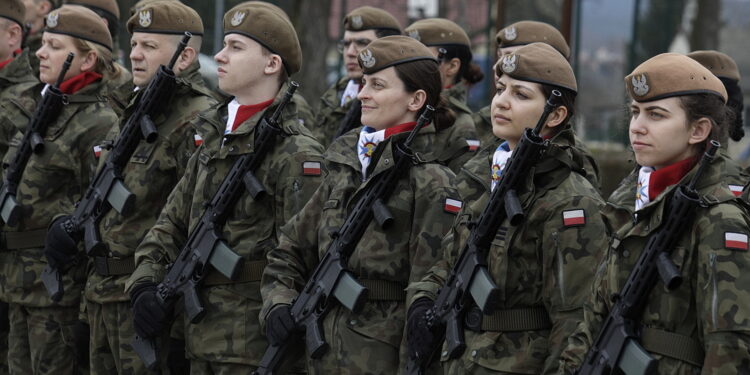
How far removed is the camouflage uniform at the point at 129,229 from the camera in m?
5.79

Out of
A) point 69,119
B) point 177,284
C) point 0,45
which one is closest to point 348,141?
point 177,284

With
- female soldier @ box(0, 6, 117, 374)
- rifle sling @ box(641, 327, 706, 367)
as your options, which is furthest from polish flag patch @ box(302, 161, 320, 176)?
rifle sling @ box(641, 327, 706, 367)

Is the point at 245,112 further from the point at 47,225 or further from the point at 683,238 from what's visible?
the point at 683,238

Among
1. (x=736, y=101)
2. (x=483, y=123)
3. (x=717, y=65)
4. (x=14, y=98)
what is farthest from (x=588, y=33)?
(x=14, y=98)

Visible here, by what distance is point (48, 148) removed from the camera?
21.3 ft

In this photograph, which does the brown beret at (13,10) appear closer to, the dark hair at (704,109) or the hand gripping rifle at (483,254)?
the hand gripping rifle at (483,254)

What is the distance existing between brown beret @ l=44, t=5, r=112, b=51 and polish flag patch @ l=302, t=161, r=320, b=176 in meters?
2.18

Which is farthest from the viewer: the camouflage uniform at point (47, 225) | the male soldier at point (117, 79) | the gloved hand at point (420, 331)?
the camouflage uniform at point (47, 225)

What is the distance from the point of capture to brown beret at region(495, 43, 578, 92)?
165 inches

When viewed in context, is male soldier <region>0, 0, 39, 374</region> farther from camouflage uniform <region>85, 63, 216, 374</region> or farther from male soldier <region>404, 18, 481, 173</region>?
male soldier <region>404, 18, 481, 173</region>

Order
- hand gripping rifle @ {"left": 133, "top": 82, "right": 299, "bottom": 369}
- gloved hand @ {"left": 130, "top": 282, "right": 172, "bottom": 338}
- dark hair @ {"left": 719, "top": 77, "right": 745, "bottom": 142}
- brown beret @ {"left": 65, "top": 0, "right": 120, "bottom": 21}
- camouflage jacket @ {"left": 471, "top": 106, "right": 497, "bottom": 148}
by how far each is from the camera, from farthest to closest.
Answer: brown beret @ {"left": 65, "top": 0, "right": 120, "bottom": 21} < camouflage jacket @ {"left": 471, "top": 106, "right": 497, "bottom": 148} < dark hair @ {"left": 719, "top": 77, "right": 745, "bottom": 142} < gloved hand @ {"left": 130, "top": 282, "right": 172, "bottom": 338} < hand gripping rifle @ {"left": 133, "top": 82, "right": 299, "bottom": 369}

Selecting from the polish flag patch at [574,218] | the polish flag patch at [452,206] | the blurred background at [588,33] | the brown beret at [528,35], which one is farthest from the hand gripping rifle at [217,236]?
the blurred background at [588,33]

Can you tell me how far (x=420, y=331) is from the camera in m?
4.21

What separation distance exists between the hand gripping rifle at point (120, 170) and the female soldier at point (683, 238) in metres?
2.73
